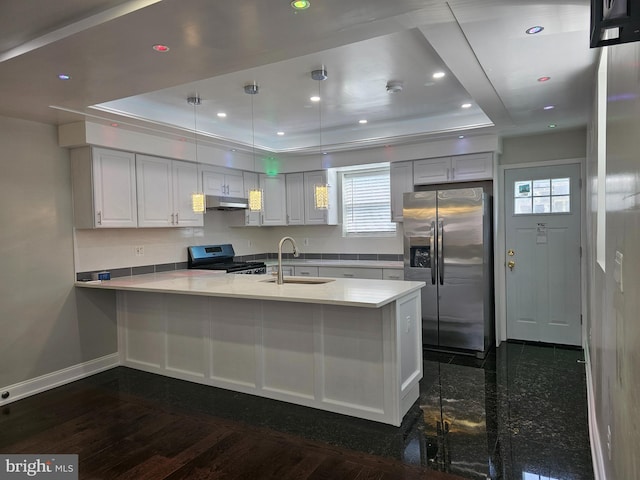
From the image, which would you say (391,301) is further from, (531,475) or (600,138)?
(600,138)

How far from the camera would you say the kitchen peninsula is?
2951 mm

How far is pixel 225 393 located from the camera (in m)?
3.55

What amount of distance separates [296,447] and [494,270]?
3327 millimetres

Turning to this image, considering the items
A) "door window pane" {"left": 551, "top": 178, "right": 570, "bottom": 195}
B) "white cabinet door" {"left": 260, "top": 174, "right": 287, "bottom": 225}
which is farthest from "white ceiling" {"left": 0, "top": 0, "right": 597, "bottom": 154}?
"white cabinet door" {"left": 260, "top": 174, "right": 287, "bottom": 225}

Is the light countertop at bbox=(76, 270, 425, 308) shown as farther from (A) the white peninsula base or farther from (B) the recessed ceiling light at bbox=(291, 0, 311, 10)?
(B) the recessed ceiling light at bbox=(291, 0, 311, 10)

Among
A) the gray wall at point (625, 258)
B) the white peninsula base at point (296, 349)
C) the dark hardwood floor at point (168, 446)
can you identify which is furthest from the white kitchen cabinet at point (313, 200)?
the gray wall at point (625, 258)

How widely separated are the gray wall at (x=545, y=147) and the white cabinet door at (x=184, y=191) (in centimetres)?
365

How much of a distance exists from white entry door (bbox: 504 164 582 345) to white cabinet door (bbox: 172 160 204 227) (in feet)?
12.1

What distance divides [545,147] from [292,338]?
3605 millimetres

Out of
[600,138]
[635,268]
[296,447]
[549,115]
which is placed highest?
A: [549,115]

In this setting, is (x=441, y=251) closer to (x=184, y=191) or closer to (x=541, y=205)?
(x=541, y=205)

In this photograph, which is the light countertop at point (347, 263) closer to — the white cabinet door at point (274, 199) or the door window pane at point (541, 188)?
the white cabinet door at point (274, 199)

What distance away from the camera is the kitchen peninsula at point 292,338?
295cm

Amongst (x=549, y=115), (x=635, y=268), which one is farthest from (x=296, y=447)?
(x=549, y=115)
